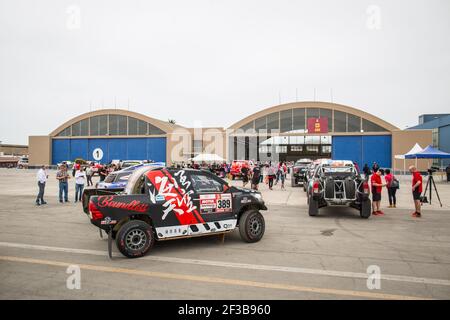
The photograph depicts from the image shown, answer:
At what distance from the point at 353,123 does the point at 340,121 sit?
5.06 ft

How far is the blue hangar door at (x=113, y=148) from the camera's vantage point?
44.6 meters

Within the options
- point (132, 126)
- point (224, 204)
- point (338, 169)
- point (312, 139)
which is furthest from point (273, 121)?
point (224, 204)

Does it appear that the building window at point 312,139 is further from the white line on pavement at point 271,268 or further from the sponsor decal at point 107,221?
the sponsor decal at point 107,221

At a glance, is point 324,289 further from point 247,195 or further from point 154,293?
point 247,195

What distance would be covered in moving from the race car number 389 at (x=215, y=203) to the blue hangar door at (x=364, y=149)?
3460cm

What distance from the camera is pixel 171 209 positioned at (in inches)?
252

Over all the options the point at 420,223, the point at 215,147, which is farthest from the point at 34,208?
the point at 215,147

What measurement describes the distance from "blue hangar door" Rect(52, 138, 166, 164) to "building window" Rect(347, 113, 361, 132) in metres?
24.8

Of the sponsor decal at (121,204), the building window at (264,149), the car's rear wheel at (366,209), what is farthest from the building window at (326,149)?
the sponsor decal at (121,204)

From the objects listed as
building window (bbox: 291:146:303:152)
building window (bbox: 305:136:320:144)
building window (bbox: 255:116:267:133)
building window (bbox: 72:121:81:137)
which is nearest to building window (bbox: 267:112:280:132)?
building window (bbox: 255:116:267:133)

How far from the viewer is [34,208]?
40.6 feet

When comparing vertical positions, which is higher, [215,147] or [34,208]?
[215,147]
